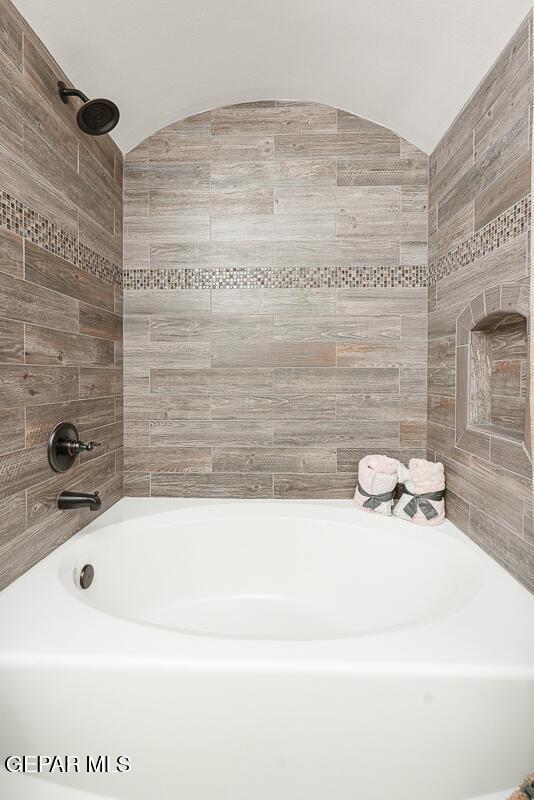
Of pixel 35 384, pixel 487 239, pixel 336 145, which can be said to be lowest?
pixel 35 384

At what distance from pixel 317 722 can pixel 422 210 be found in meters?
2.21

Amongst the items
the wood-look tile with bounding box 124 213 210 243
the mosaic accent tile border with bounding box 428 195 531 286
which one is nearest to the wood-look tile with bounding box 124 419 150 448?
the wood-look tile with bounding box 124 213 210 243

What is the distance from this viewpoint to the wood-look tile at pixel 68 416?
161cm

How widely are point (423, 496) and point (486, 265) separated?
979mm

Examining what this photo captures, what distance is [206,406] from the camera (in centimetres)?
Answer: 246

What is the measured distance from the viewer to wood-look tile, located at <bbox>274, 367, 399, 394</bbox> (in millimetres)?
2426

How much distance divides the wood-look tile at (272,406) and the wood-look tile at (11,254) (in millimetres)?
1145

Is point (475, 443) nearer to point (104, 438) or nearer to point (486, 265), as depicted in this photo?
point (486, 265)

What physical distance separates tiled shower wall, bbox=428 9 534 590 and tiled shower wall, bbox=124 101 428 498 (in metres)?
0.18

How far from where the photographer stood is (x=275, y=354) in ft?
7.98

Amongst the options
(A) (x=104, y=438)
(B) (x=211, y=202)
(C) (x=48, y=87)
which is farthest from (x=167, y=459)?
(C) (x=48, y=87)

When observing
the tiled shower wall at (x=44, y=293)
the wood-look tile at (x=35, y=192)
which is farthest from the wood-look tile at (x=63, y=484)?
the wood-look tile at (x=35, y=192)

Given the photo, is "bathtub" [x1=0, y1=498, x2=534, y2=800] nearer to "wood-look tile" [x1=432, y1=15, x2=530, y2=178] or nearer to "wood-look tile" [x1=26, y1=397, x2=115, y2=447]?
"wood-look tile" [x1=26, y1=397, x2=115, y2=447]

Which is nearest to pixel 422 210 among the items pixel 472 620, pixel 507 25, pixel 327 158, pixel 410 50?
pixel 327 158
